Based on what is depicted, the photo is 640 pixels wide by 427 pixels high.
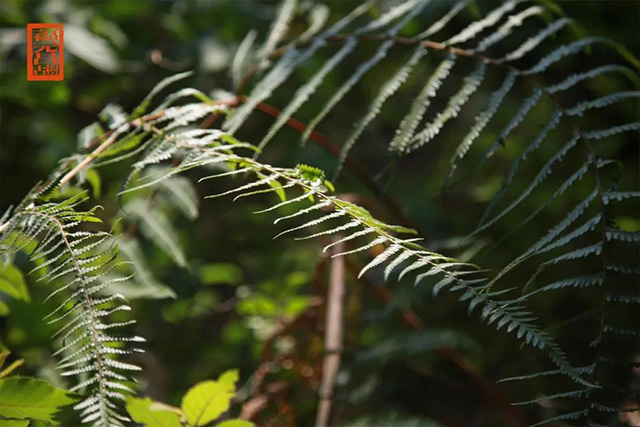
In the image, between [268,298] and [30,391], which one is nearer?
[30,391]

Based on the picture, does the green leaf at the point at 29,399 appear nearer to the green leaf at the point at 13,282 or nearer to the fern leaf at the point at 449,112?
the green leaf at the point at 13,282

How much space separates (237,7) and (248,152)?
39 cm

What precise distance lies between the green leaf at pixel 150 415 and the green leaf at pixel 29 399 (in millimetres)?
63

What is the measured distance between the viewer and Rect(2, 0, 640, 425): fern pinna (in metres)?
0.57

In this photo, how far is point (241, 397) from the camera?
114 cm

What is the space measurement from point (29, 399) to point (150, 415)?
0.11 m

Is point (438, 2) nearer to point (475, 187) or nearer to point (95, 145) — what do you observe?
point (475, 187)

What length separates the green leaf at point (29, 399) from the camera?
1.98ft

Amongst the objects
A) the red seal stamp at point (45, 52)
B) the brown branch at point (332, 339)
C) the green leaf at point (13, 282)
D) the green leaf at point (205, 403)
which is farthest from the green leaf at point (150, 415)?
the red seal stamp at point (45, 52)

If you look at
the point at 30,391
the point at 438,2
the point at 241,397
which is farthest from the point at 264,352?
the point at 438,2

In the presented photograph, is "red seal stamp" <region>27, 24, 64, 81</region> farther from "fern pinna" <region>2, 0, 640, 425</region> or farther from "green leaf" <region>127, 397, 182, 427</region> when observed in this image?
"green leaf" <region>127, 397, 182, 427</region>

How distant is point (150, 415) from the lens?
2.18 feet

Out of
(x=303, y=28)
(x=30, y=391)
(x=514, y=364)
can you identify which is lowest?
(x=514, y=364)

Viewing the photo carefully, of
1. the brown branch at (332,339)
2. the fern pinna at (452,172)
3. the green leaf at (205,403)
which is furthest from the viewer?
the brown branch at (332,339)
